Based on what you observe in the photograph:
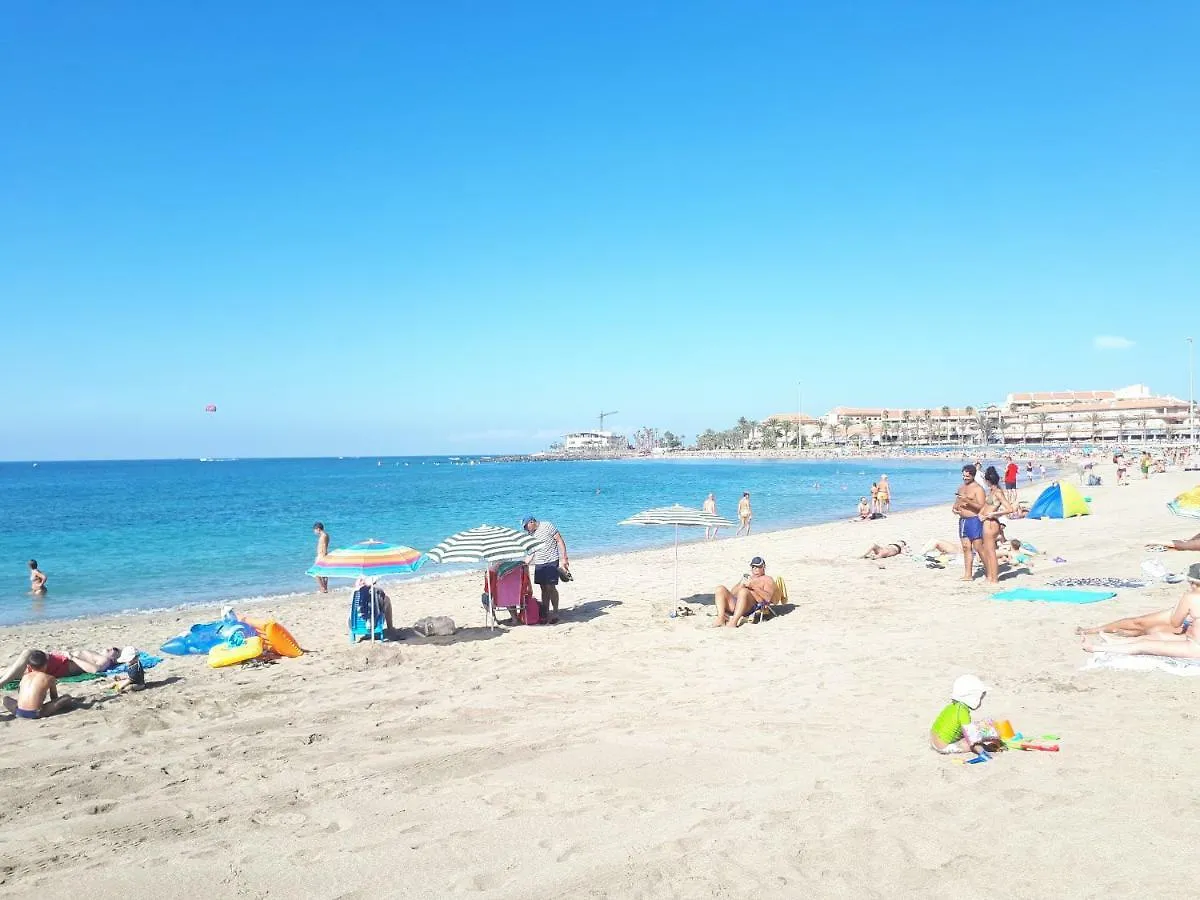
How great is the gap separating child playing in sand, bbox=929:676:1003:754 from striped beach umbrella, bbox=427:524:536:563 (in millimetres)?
5257

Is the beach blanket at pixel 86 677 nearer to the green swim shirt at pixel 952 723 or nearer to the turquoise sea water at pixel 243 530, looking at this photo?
the green swim shirt at pixel 952 723

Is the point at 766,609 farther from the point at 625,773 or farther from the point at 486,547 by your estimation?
the point at 625,773

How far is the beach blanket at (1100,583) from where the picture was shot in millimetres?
10386

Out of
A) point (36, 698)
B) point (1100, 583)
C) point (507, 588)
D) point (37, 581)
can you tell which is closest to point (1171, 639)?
point (1100, 583)

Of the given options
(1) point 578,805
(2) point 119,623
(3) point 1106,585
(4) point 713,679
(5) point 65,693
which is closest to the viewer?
(1) point 578,805

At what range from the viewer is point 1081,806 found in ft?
14.1

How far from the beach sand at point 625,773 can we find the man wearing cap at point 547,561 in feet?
3.56

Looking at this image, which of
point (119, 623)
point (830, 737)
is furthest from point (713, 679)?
point (119, 623)

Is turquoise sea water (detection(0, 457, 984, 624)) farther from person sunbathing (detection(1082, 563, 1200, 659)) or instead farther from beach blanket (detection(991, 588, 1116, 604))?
person sunbathing (detection(1082, 563, 1200, 659))

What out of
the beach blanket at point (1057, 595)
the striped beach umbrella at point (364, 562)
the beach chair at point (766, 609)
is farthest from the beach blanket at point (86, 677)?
the beach blanket at point (1057, 595)

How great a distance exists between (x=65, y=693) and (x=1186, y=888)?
900 cm

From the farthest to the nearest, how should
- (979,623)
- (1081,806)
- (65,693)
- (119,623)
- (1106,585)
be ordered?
(119,623), (1106,585), (979,623), (65,693), (1081,806)

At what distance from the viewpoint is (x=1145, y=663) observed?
661 centimetres

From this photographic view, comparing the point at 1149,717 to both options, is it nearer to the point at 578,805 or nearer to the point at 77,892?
the point at 578,805
